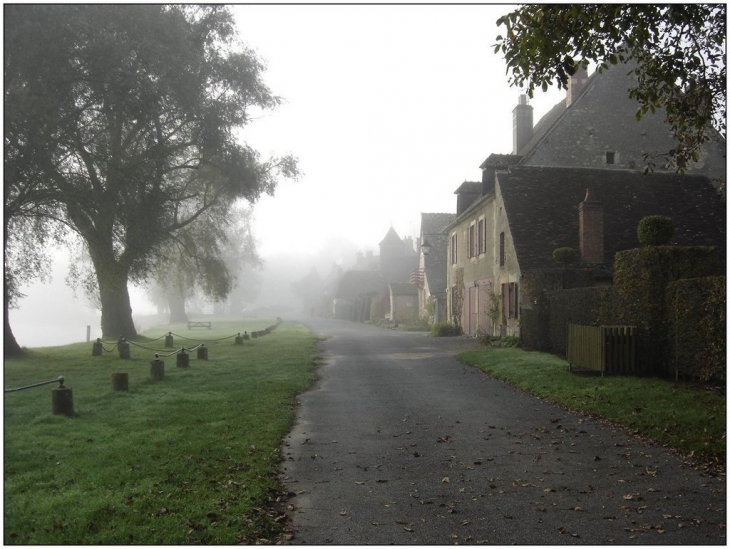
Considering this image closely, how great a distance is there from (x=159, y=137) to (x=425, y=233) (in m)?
34.6

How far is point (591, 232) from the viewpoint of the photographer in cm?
2391

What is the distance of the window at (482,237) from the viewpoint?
101 feet

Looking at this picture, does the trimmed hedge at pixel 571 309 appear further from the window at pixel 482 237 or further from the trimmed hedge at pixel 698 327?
the window at pixel 482 237

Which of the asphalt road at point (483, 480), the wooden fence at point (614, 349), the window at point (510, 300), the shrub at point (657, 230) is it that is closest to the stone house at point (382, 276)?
the window at point (510, 300)

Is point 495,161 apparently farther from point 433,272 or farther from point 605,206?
point 433,272

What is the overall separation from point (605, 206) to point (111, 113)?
61.9 feet

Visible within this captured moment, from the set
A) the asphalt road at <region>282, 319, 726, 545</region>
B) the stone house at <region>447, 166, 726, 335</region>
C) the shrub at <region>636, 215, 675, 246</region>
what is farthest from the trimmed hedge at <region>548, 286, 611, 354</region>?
the asphalt road at <region>282, 319, 726, 545</region>

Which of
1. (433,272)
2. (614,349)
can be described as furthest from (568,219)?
(433,272)

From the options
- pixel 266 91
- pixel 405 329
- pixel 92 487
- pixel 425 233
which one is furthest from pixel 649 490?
pixel 425 233

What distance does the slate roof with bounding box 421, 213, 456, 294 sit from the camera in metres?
48.5

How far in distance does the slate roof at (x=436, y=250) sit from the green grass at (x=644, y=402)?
1142 inches

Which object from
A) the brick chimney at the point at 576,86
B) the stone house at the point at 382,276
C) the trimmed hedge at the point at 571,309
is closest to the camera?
the trimmed hedge at the point at 571,309

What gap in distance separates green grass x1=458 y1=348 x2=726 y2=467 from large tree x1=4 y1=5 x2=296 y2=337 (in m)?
12.9

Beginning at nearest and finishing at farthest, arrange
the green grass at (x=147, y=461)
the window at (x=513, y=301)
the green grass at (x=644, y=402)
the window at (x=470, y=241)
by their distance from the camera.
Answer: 1. the green grass at (x=147, y=461)
2. the green grass at (x=644, y=402)
3. the window at (x=513, y=301)
4. the window at (x=470, y=241)
